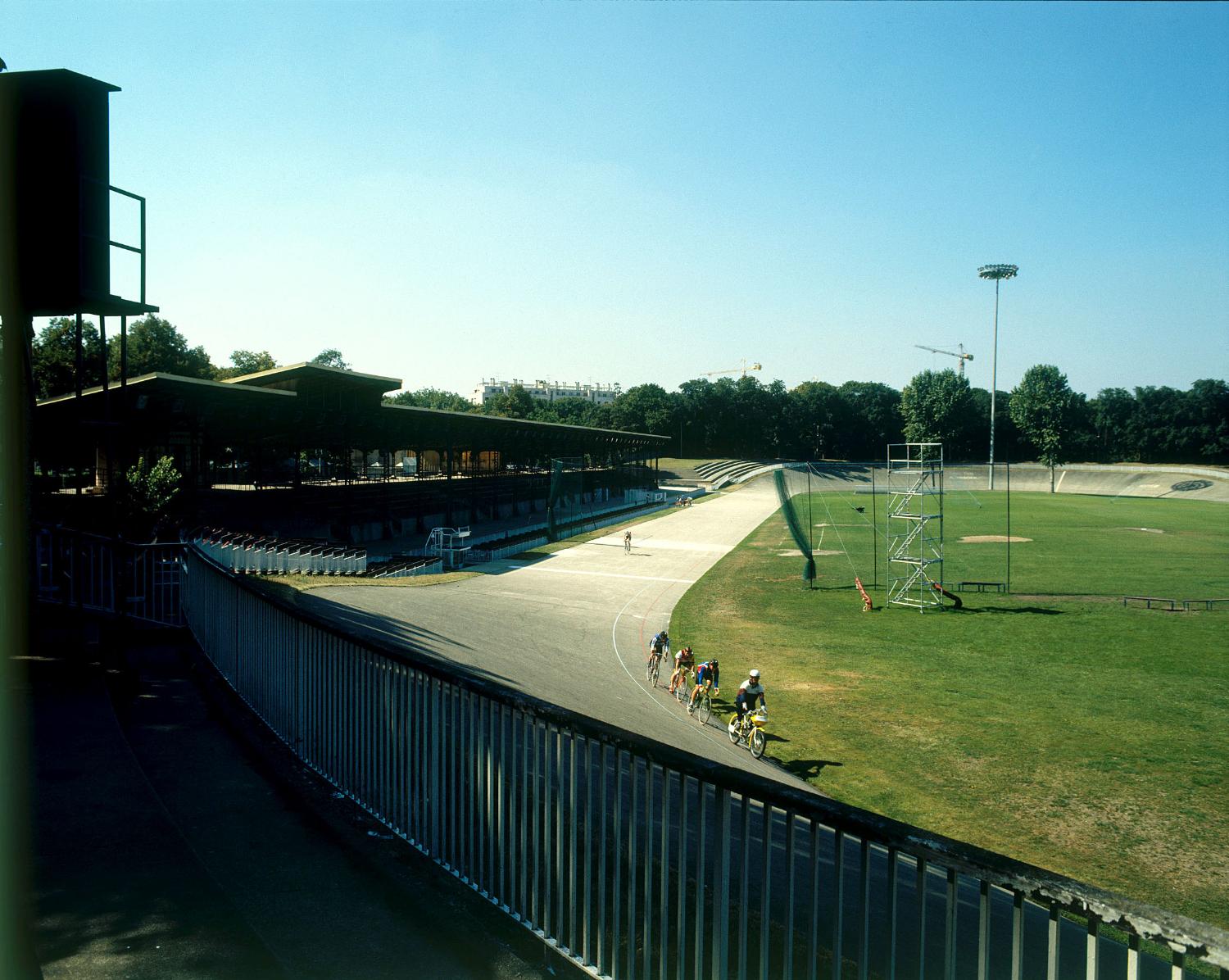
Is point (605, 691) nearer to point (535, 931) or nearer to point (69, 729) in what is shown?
point (69, 729)

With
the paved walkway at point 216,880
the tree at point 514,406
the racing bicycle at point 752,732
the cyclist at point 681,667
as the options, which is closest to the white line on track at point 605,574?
the cyclist at point 681,667

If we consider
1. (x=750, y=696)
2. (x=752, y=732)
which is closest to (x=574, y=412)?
(x=750, y=696)

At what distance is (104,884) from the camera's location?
5020 millimetres

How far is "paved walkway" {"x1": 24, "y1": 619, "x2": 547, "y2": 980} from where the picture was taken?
431 centimetres

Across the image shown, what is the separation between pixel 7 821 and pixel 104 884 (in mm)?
1013

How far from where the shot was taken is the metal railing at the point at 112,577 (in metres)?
12.3

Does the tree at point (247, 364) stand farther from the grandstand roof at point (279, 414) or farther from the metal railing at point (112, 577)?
the metal railing at point (112, 577)

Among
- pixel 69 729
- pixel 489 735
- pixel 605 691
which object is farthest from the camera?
pixel 605 691

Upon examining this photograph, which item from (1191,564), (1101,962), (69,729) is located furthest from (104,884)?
(1191,564)

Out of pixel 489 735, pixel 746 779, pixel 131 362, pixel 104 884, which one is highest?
pixel 131 362

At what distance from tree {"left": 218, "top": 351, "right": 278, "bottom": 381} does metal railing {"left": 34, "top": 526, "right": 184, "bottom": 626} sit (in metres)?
95.9

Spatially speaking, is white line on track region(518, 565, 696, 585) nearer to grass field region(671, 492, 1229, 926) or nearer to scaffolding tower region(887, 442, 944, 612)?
grass field region(671, 492, 1229, 926)

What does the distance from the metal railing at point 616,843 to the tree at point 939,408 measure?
13475cm

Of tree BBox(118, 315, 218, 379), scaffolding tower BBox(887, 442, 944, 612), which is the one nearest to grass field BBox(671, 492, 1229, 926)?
scaffolding tower BBox(887, 442, 944, 612)
